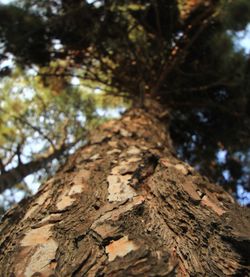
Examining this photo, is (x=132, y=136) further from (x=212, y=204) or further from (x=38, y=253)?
(x=38, y=253)

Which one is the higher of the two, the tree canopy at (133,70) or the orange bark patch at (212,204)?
the tree canopy at (133,70)

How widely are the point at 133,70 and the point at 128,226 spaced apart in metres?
3.28

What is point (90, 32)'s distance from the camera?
4355 mm

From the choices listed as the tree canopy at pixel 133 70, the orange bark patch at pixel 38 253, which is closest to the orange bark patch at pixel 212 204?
the orange bark patch at pixel 38 253

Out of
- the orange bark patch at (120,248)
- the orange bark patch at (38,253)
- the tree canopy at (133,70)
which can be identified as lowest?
the orange bark patch at (120,248)

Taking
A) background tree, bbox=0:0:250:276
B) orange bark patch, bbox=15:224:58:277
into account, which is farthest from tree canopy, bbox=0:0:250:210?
orange bark patch, bbox=15:224:58:277

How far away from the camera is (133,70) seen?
462 centimetres

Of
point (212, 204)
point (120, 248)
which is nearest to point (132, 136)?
point (212, 204)

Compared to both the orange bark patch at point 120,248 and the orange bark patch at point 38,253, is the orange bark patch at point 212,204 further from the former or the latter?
the orange bark patch at point 38,253

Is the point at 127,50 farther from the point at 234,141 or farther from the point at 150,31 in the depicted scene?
the point at 234,141

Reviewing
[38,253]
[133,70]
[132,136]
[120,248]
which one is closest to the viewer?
→ [120,248]

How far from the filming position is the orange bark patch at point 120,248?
4.24ft

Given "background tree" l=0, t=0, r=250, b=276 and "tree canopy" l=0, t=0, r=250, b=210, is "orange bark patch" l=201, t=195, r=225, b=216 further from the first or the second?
"tree canopy" l=0, t=0, r=250, b=210

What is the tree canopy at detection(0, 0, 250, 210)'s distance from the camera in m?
4.14
